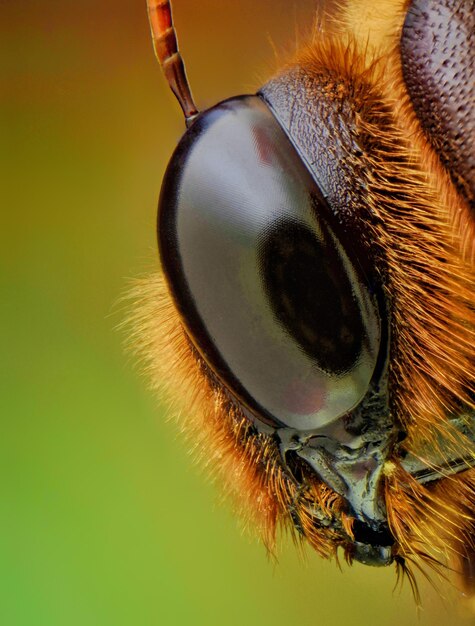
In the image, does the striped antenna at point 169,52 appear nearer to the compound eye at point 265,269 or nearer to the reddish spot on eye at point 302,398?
the compound eye at point 265,269

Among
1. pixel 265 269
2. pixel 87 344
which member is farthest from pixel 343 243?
pixel 87 344

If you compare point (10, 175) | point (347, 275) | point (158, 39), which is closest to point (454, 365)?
point (347, 275)

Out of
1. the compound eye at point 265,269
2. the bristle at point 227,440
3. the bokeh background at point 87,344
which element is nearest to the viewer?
the compound eye at point 265,269

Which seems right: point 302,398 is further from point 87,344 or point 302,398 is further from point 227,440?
point 87,344

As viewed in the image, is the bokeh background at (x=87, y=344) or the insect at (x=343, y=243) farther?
the bokeh background at (x=87, y=344)

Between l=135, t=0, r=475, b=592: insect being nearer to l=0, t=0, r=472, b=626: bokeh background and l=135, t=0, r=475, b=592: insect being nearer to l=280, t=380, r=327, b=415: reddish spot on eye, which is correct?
l=280, t=380, r=327, b=415: reddish spot on eye

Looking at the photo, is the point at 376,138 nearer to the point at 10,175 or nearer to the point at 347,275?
the point at 347,275

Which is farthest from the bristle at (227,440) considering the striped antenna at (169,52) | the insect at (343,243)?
the striped antenna at (169,52)
